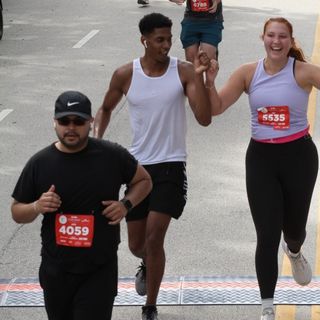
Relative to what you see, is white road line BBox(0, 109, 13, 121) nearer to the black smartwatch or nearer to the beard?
the black smartwatch

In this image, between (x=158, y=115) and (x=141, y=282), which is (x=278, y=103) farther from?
(x=141, y=282)

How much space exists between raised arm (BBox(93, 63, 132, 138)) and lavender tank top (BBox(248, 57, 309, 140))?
859mm

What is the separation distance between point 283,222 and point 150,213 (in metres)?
0.85

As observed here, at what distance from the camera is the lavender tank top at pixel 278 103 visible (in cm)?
632

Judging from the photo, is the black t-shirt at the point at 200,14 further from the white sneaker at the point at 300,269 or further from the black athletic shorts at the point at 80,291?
the black athletic shorts at the point at 80,291

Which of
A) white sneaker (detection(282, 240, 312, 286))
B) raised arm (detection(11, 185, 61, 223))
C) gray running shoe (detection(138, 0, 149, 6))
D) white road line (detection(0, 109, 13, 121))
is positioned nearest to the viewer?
raised arm (detection(11, 185, 61, 223))

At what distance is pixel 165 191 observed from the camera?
6637 mm

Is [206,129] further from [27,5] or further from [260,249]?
[27,5]

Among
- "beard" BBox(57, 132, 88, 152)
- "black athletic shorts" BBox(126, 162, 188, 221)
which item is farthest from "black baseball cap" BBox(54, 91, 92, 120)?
"black athletic shorts" BBox(126, 162, 188, 221)

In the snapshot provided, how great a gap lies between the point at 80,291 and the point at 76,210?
439mm

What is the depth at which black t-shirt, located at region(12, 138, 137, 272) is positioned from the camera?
5285 mm

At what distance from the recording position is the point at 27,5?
21.1 m

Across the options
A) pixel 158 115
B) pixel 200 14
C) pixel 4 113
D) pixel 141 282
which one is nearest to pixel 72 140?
pixel 158 115

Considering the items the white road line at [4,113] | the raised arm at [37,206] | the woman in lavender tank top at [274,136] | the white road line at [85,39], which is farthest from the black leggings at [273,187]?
the white road line at [85,39]
